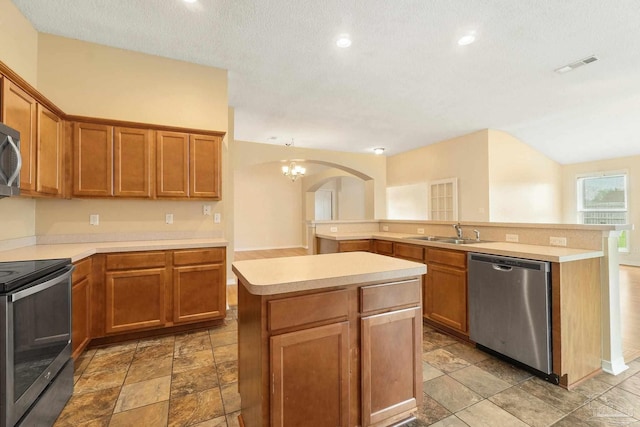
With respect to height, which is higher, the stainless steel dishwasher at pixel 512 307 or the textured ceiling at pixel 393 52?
the textured ceiling at pixel 393 52

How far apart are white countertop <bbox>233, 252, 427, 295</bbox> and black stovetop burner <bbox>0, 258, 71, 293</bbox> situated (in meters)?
1.01

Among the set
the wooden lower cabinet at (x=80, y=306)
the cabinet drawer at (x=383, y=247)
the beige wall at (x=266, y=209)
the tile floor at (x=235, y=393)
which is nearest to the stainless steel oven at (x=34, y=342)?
the tile floor at (x=235, y=393)

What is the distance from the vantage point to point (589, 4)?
237 cm

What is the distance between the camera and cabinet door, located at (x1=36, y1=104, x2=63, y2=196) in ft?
7.95

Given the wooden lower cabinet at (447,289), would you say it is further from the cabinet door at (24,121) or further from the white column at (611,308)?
the cabinet door at (24,121)

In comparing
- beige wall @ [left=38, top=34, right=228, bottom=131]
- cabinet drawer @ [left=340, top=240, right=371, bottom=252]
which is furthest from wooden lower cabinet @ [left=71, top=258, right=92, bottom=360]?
cabinet drawer @ [left=340, top=240, right=371, bottom=252]

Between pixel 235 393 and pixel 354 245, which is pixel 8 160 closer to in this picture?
pixel 235 393

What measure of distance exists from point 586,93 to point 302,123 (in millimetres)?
4216

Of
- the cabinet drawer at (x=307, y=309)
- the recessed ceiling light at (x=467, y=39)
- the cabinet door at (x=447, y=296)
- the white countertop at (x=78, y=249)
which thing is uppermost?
the recessed ceiling light at (x=467, y=39)

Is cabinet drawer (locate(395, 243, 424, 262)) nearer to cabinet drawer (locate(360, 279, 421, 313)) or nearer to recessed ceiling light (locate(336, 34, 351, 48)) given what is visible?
cabinet drawer (locate(360, 279, 421, 313))

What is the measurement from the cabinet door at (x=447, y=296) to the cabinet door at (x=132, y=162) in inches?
122

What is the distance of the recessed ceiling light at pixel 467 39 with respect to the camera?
2777 millimetres

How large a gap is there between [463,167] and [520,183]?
1311 mm

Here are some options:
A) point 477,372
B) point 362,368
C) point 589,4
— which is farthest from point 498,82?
point 362,368
